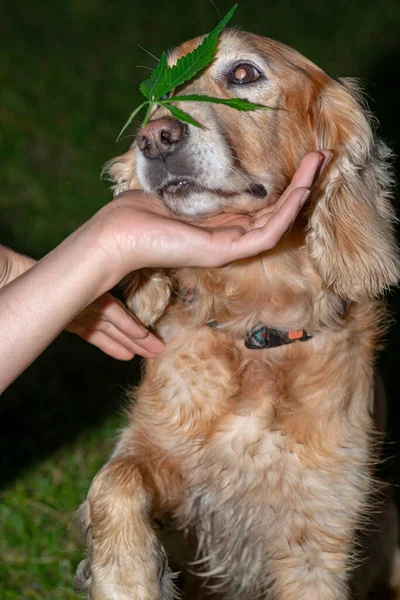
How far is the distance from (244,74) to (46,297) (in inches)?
36.2

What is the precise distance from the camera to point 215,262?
2398 mm

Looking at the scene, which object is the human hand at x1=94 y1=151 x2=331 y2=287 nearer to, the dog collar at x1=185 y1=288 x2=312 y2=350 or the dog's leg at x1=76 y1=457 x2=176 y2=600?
the dog collar at x1=185 y1=288 x2=312 y2=350

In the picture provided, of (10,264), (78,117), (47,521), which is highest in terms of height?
(10,264)

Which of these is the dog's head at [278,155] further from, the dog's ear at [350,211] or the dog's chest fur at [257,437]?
the dog's chest fur at [257,437]

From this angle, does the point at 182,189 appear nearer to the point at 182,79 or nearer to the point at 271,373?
the point at 182,79

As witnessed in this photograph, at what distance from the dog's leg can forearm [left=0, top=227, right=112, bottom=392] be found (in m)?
0.49

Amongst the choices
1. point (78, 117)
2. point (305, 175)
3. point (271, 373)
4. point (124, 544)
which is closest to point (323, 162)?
point (305, 175)

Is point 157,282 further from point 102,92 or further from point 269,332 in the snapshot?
point 102,92

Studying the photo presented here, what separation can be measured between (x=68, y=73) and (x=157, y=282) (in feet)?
15.5

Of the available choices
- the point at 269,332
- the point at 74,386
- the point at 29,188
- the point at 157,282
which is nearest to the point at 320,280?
the point at 269,332

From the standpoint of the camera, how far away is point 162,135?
2490 millimetres

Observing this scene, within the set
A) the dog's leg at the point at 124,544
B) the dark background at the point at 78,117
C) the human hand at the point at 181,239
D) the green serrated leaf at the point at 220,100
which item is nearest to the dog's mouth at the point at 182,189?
the human hand at the point at 181,239

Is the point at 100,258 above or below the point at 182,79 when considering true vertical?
below

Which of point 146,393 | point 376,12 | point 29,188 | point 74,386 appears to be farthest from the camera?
point 376,12
